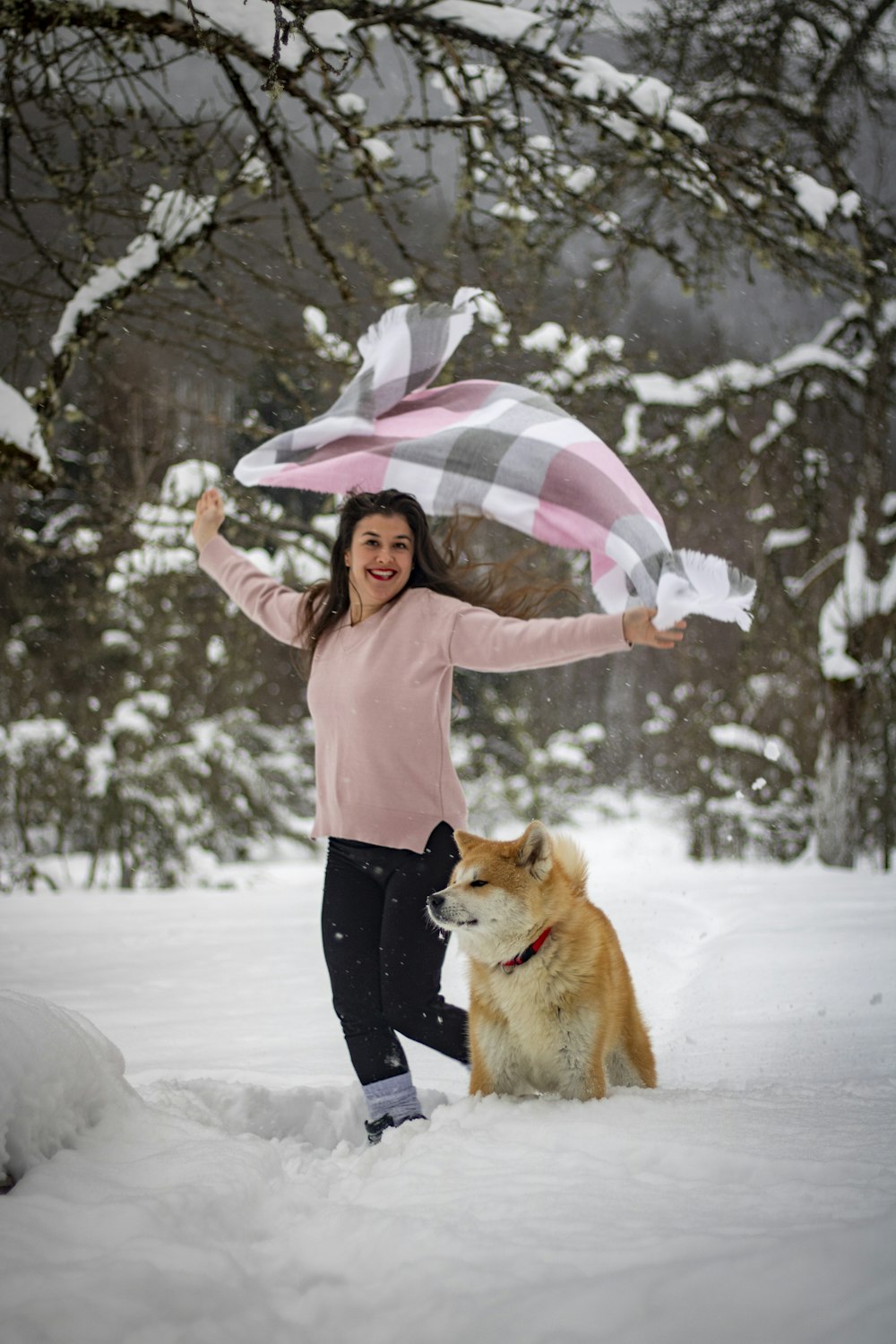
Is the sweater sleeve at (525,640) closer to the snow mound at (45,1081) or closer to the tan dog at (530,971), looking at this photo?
the tan dog at (530,971)

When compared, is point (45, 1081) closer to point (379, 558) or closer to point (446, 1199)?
point (446, 1199)

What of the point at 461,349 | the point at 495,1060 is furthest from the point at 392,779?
the point at 461,349

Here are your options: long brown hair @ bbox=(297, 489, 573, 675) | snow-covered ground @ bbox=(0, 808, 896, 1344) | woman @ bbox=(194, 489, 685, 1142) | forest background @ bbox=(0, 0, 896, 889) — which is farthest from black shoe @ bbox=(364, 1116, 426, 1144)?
forest background @ bbox=(0, 0, 896, 889)

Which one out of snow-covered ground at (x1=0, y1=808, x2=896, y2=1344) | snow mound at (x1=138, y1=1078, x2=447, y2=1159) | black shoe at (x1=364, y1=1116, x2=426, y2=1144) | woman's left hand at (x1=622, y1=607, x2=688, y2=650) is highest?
woman's left hand at (x1=622, y1=607, x2=688, y2=650)

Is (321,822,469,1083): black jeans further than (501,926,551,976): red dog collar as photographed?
Yes

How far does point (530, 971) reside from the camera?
2.51 metres

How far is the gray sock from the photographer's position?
2672 millimetres

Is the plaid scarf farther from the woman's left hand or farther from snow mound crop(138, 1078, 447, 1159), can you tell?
snow mound crop(138, 1078, 447, 1159)

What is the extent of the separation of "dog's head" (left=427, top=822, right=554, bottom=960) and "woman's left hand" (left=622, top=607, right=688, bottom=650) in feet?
1.75

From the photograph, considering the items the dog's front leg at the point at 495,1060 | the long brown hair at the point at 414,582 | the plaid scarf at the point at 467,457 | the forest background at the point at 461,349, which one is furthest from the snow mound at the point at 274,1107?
the forest background at the point at 461,349

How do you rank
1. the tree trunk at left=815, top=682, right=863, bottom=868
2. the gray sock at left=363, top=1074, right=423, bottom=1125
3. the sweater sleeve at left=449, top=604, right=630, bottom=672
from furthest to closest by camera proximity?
1. the tree trunk at left=815, top=682, right=863, bottom=868
2. the gray sock at left=363, top=1074, right=423, bottom=1125
3. the sweater sleeve at left=449, top=604, right=630, bottom=672

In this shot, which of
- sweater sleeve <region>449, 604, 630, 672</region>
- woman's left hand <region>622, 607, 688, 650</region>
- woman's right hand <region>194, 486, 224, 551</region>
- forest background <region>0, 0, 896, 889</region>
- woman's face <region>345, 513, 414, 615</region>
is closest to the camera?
woman's left hand <region>622, 607, 688, 650</region>

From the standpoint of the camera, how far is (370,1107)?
270 cm

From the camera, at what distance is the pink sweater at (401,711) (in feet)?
9.17
